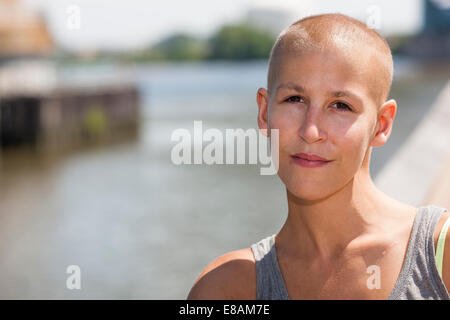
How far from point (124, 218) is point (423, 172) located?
17.9 m

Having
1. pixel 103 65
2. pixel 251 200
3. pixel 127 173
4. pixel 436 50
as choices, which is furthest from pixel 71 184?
pixel 436 50

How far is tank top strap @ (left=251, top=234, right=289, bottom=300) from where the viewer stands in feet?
5.98

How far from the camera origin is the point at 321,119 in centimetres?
173

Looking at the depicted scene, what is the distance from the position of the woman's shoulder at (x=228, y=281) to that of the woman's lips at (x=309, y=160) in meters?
0.35

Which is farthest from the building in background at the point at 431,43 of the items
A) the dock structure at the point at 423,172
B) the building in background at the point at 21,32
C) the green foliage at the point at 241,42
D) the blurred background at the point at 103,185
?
the dock structure at the point at 423,172

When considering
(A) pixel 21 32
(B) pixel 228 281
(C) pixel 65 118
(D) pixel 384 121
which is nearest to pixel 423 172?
(D) pixel 384 121

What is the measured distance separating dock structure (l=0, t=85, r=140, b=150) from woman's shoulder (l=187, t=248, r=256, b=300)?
116 feet

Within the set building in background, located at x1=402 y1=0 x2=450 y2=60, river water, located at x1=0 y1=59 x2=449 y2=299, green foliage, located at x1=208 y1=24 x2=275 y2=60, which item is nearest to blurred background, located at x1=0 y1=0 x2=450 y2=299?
river water, located at x1=0 y1=59 x2=449 y2=299

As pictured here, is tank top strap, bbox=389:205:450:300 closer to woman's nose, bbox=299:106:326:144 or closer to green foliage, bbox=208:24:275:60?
woman's nose, bbox=299:106:326:144

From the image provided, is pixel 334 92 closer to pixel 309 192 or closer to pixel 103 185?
pixel 309 192

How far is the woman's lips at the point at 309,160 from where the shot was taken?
5.76 feet
